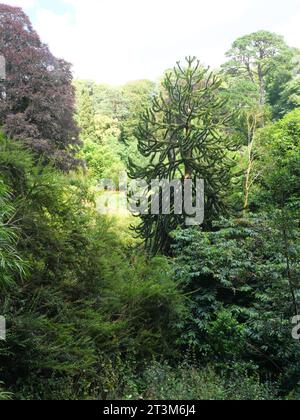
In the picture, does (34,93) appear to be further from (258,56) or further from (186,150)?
(258,56)

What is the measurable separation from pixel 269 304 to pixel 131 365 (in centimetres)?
219

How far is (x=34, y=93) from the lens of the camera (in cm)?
1555

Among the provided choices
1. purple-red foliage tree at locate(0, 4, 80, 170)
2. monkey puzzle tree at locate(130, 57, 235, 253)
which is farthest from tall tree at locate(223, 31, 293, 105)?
monkey puzzle tree at locate(130, 57, 235, 253)

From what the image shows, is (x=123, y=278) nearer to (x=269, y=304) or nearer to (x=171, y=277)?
(x=171, y=277)

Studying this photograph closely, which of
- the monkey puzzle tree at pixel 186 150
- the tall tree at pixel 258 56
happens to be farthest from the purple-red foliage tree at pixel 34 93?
the tall tree at pixel 258 56

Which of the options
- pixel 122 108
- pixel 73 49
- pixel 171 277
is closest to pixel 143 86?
pixel 122 108

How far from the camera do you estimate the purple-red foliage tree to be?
15.1 m

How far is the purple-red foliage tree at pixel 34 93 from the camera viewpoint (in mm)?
15055

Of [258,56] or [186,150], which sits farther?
[258,56]

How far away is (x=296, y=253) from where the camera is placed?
495 cm

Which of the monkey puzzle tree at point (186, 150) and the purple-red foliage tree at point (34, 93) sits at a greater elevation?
the purple-red foliage tree at point (34, 93)

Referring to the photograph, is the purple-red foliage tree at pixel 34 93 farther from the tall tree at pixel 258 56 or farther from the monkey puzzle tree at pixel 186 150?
the tall tree at pixel 258 56

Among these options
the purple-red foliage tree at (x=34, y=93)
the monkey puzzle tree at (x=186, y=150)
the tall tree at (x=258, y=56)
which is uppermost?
the tall tree at (x=258, y=56)

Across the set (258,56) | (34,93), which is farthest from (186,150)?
(258,56)
